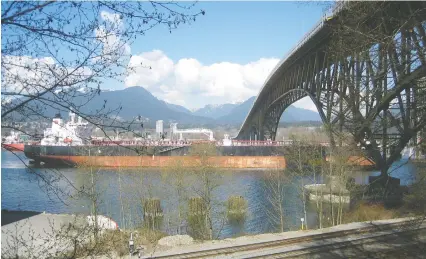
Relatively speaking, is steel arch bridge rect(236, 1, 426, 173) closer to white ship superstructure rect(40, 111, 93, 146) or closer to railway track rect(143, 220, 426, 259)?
railway track rect(143, 220, 426, 259)

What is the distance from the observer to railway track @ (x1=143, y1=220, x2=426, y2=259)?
27.4 feet

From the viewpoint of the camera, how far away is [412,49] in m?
5.96

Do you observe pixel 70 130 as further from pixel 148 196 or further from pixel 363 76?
pixel 148 196

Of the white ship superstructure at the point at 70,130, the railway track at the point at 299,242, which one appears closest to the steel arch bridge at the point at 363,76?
the railway track at the point at 299,242

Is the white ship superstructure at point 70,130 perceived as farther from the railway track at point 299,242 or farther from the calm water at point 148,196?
the calm water at point 148,196

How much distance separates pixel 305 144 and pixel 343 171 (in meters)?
4.98

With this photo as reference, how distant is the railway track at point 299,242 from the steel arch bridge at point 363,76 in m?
2.76

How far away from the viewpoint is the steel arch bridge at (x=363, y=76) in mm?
5918

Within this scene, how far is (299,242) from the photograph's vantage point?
31.3ft

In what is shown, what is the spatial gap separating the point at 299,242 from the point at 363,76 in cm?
445

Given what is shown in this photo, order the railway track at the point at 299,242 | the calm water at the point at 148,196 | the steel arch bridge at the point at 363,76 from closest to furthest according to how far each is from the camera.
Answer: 1. the steel arch bridge at the point at 363,76
2. the railway track at the point at 299,242
3. the calm water at the point at 148,196

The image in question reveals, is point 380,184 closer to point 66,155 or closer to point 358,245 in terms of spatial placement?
point 358,245

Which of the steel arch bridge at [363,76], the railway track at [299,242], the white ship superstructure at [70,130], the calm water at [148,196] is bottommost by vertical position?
the calm water at [148,196]

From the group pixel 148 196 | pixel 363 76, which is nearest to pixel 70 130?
pixel 363 76
